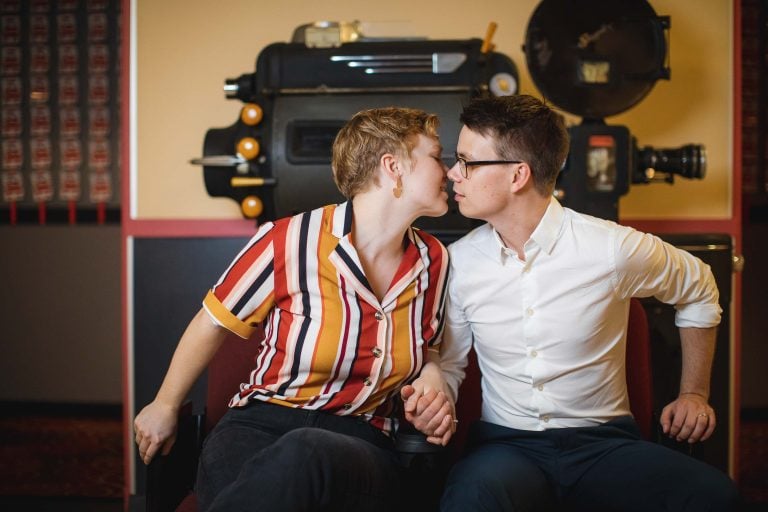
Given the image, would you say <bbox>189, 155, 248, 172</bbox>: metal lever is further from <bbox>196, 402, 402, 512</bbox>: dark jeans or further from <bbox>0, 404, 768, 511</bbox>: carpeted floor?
<bbox>0, 404, 768, 511</bbox>: carpeted floor

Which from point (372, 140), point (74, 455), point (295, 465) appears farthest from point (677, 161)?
point (74, 455)

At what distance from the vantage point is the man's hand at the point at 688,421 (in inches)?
59.4

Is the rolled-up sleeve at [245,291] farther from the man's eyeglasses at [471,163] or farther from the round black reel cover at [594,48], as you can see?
the round black reel cover at [594,48]

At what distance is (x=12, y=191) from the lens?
4.04 metres

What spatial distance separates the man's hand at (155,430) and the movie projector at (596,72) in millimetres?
1386

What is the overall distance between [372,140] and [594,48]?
1.07 metres

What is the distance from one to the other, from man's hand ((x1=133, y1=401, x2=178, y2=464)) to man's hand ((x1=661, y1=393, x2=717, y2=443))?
107 cm

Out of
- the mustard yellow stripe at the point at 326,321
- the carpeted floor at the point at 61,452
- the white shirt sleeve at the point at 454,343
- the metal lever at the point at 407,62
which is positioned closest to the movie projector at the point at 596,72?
the metal lever at the point at 407,62

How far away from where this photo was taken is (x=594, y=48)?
2.24m

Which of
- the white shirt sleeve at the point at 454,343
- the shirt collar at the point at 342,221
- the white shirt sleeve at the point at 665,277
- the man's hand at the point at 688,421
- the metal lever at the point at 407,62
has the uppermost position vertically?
the metal lever at the point at 407,62

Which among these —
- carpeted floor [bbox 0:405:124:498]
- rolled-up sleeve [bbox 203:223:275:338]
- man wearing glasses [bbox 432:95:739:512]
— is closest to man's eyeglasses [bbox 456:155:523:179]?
man wearing glasses [bbox 432:95:739:512]

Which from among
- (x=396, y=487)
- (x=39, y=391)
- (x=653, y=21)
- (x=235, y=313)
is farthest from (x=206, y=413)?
(x=39, y=391)

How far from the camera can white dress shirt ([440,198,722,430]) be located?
1537 millimetres

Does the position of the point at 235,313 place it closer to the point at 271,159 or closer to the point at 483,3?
the point at 271,159
